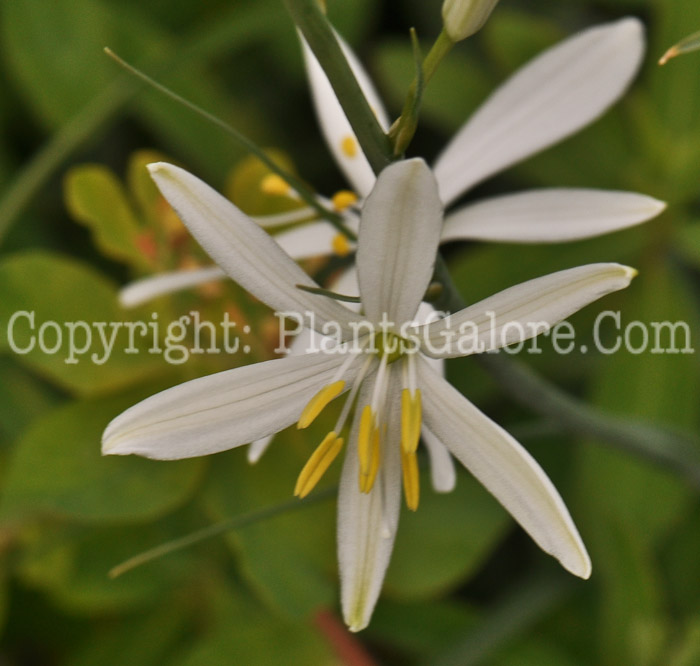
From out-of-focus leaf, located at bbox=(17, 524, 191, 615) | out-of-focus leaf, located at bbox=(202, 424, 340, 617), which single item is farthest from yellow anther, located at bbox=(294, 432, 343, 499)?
out-of-focus leaf, located at bbox=(17, 524, 191, 615)

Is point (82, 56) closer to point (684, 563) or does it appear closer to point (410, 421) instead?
point (410, 421)

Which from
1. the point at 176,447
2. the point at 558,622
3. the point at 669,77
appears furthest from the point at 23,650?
the point at 669,77

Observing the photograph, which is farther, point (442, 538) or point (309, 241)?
point (442, 538)

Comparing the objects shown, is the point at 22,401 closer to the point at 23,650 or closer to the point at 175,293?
the point at 175,293

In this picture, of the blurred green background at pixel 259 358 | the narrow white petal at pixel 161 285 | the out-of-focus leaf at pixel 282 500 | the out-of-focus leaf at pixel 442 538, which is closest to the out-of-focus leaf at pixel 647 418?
the blurred green background at pixel 259 358

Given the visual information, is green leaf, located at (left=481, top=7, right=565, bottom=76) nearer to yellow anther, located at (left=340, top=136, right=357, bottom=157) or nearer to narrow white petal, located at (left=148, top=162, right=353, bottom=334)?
yellow anther, located at (left=340, top=136, right=357, bottom=157)

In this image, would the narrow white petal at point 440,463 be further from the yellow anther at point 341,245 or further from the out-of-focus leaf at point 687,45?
the out-of-focus leaf at point 687,45

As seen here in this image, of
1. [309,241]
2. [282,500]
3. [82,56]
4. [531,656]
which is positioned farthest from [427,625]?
[82,56]
